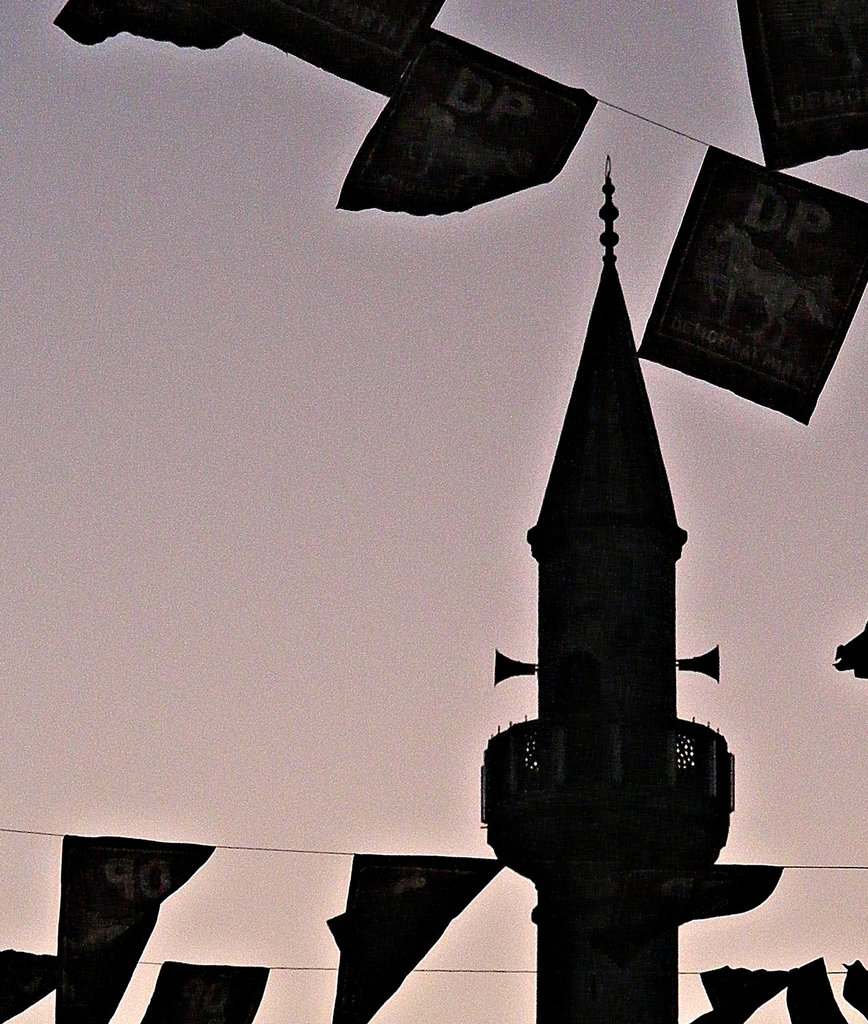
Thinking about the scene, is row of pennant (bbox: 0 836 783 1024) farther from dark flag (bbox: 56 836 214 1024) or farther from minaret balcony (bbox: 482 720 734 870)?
minaret balcony (bbox: 482 720 734 870)

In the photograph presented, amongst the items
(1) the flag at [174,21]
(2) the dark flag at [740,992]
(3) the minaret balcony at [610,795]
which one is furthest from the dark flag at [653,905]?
(3) the minaret balcony at [610,795]

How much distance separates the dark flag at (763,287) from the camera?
1906cm

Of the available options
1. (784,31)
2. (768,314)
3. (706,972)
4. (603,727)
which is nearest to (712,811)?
(603,727)

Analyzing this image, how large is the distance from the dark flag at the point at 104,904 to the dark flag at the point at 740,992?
18.0ft

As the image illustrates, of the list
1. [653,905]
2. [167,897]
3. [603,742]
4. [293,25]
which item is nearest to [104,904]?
[167,897]

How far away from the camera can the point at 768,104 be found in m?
17.7

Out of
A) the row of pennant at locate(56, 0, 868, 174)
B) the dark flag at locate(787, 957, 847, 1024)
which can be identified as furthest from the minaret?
the row of pennant at locate(56, 0, 868, 174)

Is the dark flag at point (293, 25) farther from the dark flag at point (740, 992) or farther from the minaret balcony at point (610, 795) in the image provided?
the minaret balcony at point (610, 795)

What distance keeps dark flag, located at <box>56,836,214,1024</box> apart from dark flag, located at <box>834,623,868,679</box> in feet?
25.4

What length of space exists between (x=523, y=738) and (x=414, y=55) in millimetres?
21667

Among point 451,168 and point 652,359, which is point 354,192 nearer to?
point 451,168

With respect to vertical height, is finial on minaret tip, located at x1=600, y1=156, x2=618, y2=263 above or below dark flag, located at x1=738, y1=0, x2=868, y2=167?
above

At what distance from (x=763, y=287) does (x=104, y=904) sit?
992 cm

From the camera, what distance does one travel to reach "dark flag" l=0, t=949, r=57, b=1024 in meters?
25.2
